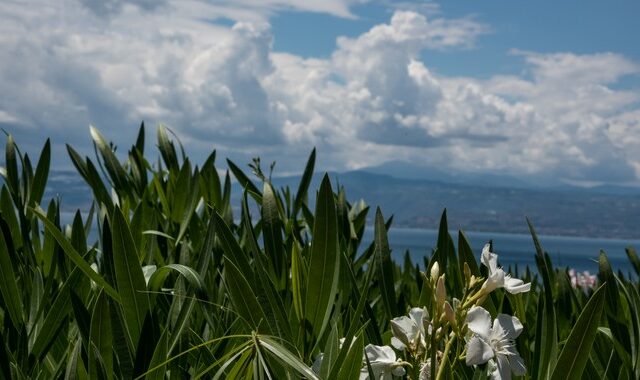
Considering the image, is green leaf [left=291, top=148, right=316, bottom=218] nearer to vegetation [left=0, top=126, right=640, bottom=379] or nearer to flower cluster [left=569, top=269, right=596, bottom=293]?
vegetation [left=0, top=126, right=640, bottom=379]

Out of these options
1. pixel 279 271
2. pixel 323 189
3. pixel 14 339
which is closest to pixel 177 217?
pixel 279 271

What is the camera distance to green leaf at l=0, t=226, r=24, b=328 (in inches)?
41.7

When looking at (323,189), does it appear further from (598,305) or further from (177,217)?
(177,217)

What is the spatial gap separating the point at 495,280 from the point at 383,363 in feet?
0.51

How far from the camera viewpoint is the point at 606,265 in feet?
3.75

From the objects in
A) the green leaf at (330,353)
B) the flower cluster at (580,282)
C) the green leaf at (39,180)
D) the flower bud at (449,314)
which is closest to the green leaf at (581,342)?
the flower bud at (449,314)

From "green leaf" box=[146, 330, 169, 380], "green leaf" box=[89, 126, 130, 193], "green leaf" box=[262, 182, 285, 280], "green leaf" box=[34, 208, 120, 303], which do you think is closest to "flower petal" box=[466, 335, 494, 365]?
"green leaf" box=[146, 330, 169, 380]

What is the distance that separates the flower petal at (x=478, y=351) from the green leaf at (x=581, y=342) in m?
0.07

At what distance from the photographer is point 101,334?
861 millimetres

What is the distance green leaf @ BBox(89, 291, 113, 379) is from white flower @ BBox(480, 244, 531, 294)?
0.42 meters

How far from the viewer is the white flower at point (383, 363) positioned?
→ 790 millimetres

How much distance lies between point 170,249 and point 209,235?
837mm

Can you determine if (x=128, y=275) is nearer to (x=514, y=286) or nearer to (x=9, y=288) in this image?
(x=9, y=288)

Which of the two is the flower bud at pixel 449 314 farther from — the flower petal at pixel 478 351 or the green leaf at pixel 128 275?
the green leaf at pixel 128 275
